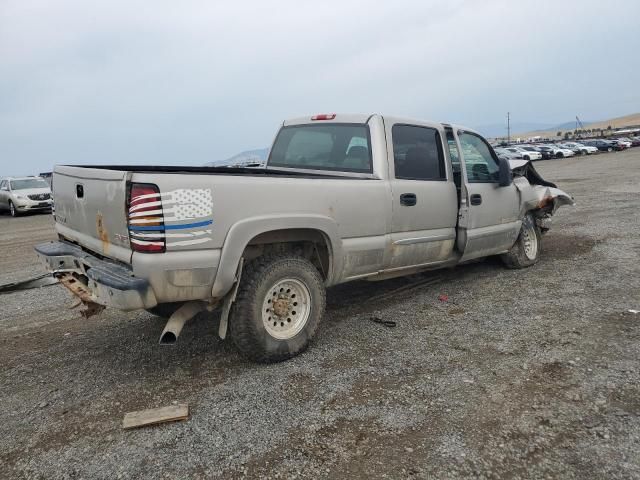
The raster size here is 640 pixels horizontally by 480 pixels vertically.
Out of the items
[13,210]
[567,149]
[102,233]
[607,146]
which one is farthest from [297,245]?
[607,146]

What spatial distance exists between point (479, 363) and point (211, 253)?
2.13m

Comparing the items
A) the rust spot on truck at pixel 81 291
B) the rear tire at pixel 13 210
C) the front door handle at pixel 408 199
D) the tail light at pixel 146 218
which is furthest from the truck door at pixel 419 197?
the rear tire at pixel 13 210

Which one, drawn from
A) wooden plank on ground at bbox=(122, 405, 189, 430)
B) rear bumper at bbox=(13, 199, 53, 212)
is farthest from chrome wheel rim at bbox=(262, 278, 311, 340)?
rear bumper at bbox=(13, 199, 53, 212)

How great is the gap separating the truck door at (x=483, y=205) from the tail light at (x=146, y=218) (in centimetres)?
319

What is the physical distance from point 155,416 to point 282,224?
1507 millimetres

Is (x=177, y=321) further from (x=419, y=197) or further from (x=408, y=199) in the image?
(x=419, y=197)

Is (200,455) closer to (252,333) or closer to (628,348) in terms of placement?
(252,333)

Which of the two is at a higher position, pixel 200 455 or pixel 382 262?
pixel 382 262

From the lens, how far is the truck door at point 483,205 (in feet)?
→ 16.7

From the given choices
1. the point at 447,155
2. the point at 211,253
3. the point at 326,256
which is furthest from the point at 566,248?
the point at 211,253

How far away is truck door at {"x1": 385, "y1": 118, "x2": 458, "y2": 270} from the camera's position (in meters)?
4.41

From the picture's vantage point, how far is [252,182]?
3.40 meters

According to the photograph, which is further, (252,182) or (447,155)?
(447,155)

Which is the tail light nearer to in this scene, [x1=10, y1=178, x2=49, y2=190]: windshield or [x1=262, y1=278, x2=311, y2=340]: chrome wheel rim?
[x1=262, y1=278, x2=311, y2=340]: chrome wheel rim
